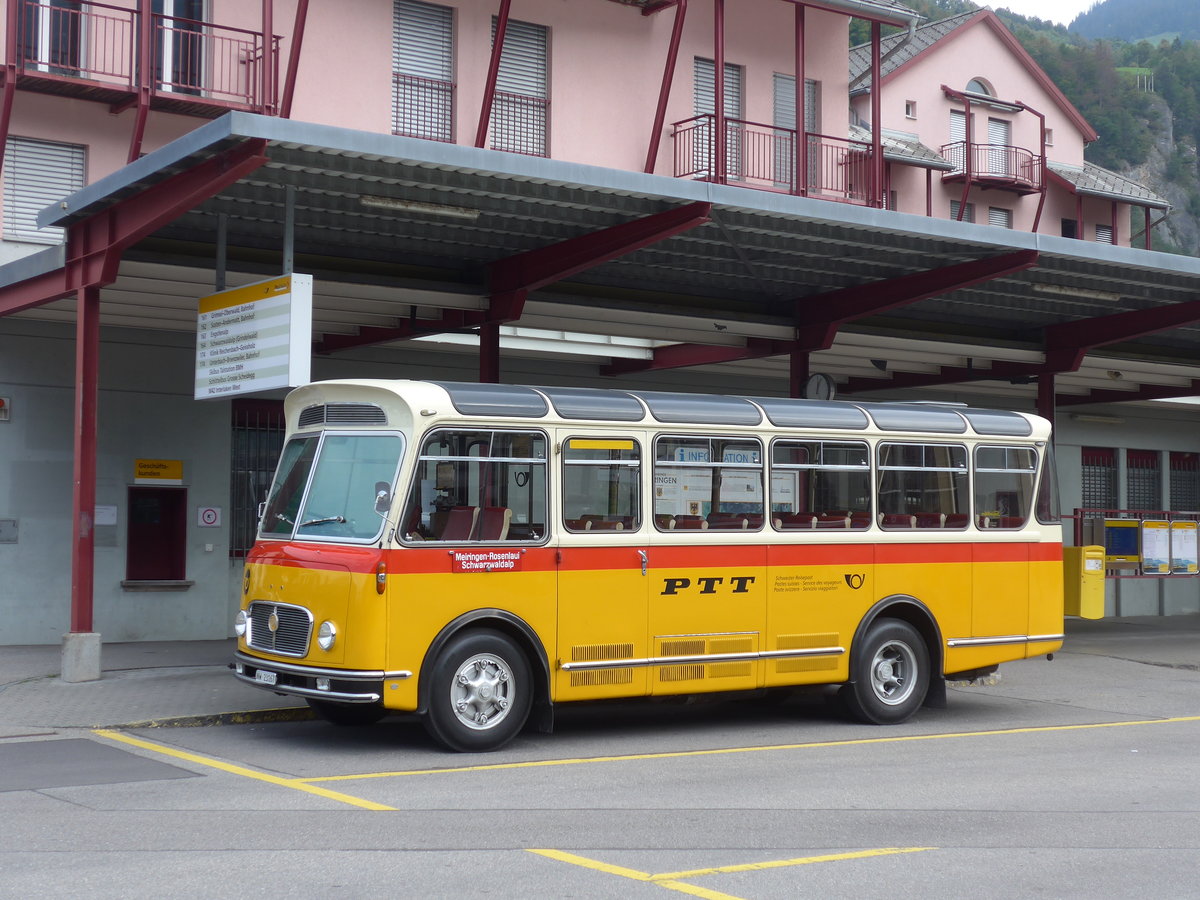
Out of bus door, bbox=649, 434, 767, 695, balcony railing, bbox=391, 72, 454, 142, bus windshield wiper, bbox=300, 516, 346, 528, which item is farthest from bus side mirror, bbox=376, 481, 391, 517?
balcony railing, bbox=391, 72, 454, 142

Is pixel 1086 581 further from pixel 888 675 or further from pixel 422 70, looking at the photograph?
pixel 422 70

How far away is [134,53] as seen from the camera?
1980 centimetres

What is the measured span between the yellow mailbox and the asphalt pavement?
3.46 meters

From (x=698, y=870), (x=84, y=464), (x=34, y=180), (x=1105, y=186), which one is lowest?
(x=698, y=870)

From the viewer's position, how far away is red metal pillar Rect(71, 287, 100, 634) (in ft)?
46.6

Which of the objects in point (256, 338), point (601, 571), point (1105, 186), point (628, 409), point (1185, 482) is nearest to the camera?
point (601, 571)

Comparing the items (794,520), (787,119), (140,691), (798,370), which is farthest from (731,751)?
(787,119)

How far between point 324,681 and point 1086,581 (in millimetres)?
9838

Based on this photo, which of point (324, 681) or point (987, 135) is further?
point (987, 135)

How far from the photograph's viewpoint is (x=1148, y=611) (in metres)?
29.7

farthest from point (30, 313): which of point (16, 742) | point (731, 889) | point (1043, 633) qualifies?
point (731, 889)

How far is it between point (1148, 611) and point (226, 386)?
22.1 meters

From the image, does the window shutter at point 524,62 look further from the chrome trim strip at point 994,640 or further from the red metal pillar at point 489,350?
the chrome trim strip at point 994,640

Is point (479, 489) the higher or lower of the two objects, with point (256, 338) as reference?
lower
